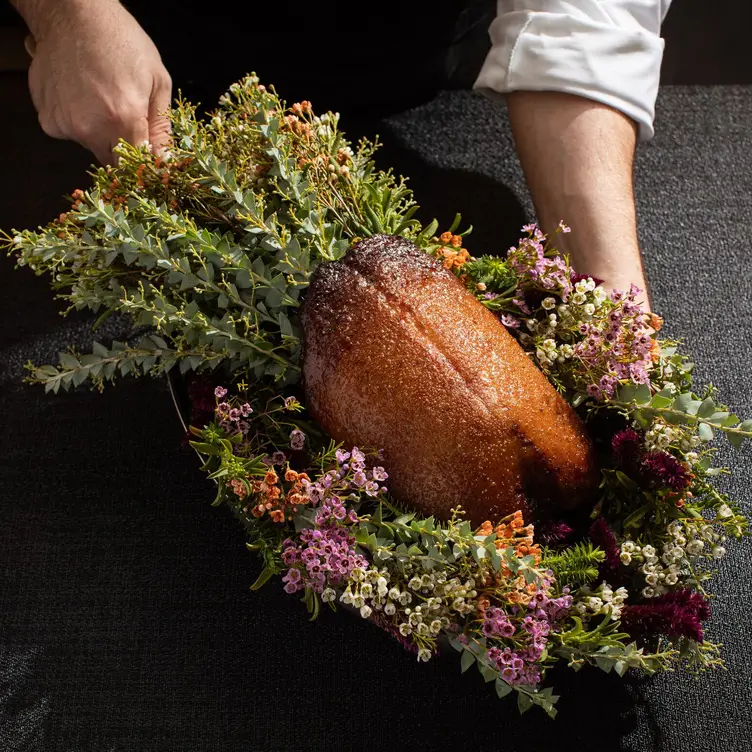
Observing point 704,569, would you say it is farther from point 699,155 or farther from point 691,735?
point 699,155

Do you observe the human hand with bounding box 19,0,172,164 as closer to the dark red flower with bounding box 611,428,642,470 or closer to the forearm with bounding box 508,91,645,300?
the forearm with bounding box 508,91,645,300

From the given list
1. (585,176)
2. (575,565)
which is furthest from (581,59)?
(575,565)

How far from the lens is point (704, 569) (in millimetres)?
889

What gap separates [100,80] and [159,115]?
0.07 m

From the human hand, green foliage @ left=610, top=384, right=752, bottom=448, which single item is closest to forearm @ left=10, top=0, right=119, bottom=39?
the human hand

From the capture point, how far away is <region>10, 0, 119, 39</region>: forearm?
95 cm

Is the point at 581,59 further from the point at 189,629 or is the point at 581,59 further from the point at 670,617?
the point at 189,629

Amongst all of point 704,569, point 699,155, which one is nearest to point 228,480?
point 704,569

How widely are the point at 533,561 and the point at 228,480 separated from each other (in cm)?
26

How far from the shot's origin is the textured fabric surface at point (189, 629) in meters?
0.82

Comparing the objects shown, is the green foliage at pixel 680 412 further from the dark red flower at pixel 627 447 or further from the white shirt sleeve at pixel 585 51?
the white shirt sleeve at pixel 585 51

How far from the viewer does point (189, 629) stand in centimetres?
86

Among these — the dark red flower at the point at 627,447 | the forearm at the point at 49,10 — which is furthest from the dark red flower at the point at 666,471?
the forearm at the point at 49,10

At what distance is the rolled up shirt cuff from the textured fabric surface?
261 mm
